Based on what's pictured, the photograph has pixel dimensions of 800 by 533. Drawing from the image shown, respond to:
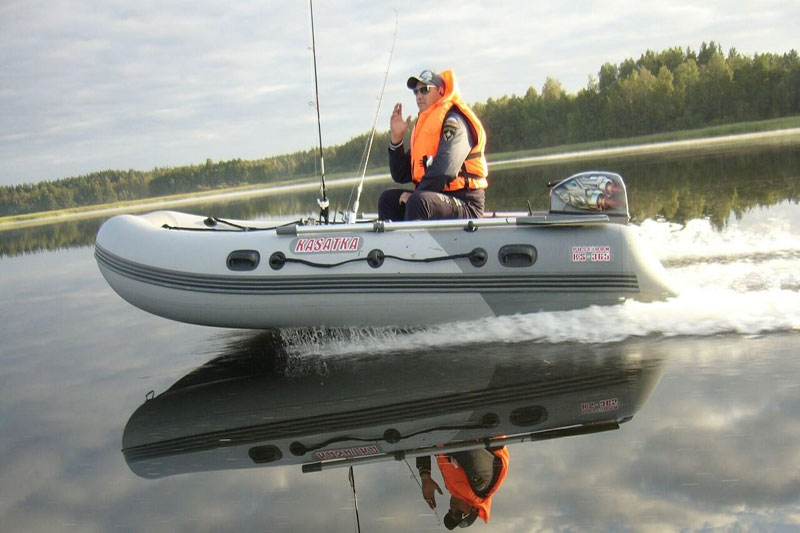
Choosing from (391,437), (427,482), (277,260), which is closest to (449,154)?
(277,260)

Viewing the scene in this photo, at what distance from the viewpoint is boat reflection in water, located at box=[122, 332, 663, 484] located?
10.0 ft

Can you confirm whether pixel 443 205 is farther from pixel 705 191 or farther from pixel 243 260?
pixel 705 191

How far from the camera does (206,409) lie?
3777 millimetres

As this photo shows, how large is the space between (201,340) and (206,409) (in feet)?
5.54

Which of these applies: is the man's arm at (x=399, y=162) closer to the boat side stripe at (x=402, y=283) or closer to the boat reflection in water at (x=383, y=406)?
the boat side stripe at (x=402, y=283)

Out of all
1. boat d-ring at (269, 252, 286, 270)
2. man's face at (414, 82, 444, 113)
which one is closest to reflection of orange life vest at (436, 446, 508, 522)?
boat d-ring at (269, 252, 286, 270)

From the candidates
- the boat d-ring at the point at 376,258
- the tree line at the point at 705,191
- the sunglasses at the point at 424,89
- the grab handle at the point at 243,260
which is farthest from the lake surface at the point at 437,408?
the tree line at the point at 705,191

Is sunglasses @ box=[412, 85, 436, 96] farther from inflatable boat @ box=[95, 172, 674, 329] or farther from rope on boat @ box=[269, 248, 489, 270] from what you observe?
rope on boat @ box=[269, 248, 489, 270]

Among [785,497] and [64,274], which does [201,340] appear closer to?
[785,497]

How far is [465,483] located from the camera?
2.65 m

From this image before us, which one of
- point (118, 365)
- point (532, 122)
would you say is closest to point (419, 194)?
point (118, 365)

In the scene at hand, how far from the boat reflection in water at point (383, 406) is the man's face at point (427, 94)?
168cm

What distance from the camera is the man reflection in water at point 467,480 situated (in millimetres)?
2455

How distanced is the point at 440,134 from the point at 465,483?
8.69ft
